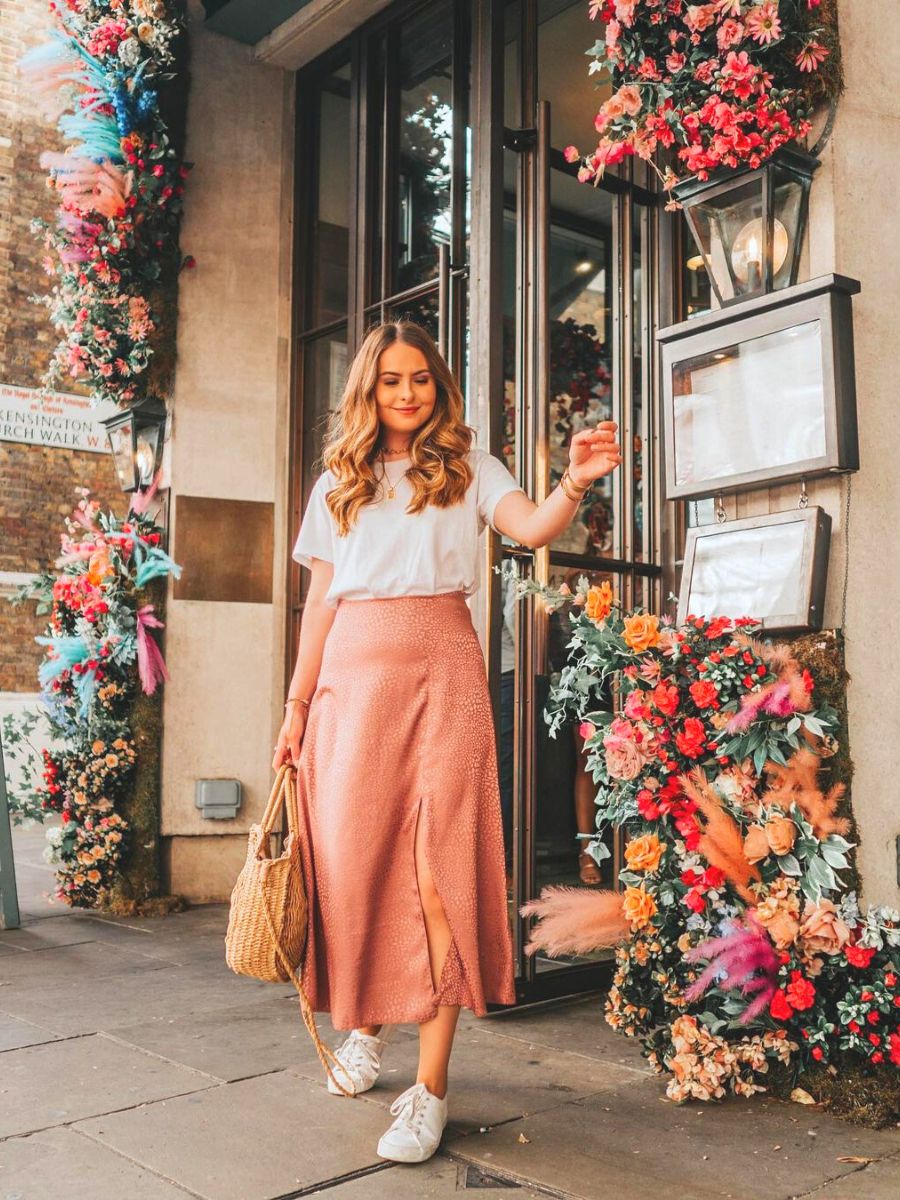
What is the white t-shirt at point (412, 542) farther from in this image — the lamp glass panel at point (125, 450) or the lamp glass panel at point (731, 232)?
the lamp glass panel at point (125, 450)

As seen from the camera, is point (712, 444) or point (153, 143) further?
point (153, 143)

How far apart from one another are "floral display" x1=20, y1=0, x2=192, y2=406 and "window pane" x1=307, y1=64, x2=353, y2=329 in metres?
0.60

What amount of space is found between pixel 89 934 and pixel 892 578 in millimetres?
3227

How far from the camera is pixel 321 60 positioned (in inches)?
203

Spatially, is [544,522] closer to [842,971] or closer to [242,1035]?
Result: [842,971]

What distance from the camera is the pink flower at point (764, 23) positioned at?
8.75 ft

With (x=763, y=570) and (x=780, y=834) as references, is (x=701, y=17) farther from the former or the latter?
(x=780, y=834)

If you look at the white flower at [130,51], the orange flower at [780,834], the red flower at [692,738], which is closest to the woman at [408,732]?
the red flower at [692,738]

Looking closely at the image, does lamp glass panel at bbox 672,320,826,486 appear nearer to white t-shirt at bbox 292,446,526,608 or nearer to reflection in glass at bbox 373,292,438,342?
white t-shirt at bbox 292,446,526,608

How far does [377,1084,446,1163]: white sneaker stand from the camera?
219 cm

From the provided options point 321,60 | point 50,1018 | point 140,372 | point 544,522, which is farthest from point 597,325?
point 50,1018

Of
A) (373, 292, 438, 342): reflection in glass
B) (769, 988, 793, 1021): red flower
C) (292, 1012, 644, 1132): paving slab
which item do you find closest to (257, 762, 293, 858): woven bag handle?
(292, 1012, 644, 1132): paving slab

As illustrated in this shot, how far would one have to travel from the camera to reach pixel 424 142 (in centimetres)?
446

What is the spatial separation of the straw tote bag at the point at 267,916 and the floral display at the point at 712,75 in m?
1.87
